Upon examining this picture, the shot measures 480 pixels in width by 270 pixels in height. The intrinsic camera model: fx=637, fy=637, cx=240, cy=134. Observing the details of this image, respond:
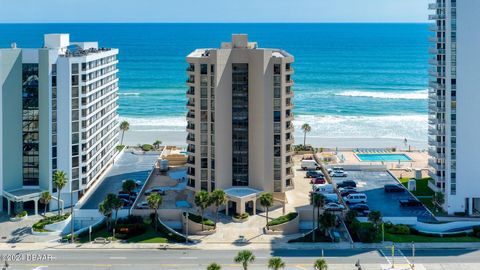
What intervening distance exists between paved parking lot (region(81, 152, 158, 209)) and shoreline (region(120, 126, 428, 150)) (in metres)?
19.9

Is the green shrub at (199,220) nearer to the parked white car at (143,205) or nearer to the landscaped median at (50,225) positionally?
the parked white car at (143,205)

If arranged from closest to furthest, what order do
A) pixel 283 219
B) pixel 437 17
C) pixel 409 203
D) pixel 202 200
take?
1. pixel 202 200
2. pixel 283 219
3. pixel 437 17
4. pixel 409 203

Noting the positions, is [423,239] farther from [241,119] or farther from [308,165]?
[308,165]

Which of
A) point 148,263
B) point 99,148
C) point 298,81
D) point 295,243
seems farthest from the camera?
point 298,81

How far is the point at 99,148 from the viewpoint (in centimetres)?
7762

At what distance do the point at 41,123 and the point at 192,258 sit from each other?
24488mm

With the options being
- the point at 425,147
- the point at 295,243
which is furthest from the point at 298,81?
the point at 295,243

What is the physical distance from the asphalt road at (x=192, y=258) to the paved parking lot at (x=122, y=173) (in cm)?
1244

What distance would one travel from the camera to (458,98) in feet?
222

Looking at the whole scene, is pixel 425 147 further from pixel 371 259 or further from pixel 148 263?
pixel 148 263

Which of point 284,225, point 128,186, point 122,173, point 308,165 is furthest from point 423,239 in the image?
point 122,173

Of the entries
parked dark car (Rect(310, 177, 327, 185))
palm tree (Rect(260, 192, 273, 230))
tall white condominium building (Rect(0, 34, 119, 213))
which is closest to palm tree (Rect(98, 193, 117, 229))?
tall white condominium building (Rect(0, 34, 119, 213))

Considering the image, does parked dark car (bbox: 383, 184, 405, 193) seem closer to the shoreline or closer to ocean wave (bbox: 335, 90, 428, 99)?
the shoreline

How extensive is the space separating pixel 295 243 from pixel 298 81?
14097 cm
